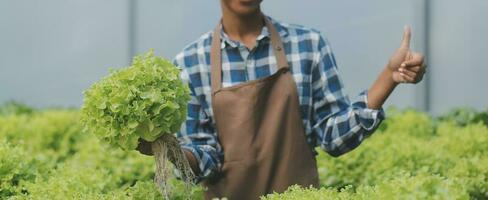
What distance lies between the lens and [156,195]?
3627 millimetres

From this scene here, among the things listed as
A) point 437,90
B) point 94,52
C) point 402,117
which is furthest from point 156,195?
point 94,52

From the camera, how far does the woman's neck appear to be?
158 inches

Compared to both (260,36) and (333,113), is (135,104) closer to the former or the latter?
(260,36)

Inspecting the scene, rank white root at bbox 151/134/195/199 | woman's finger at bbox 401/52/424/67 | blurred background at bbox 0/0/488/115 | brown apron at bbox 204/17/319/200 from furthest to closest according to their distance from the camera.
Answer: blurred background at bbox 0/0/488/115 → brown apron at bbox 204/17/319/200 → woman's finger at bbox 401/52/424/67 → white root at bbox 151/134/195/199

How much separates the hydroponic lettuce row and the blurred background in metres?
1.22

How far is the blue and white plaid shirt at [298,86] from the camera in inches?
157

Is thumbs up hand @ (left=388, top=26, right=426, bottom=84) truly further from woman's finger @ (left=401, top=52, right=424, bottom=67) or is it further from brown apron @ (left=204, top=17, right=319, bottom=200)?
brown apron @ (left=204, top=17, right=319, bottom=200)

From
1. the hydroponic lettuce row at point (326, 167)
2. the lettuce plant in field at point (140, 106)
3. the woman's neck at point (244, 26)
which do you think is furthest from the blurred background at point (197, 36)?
the lettuce plant in field at point (140, 106)

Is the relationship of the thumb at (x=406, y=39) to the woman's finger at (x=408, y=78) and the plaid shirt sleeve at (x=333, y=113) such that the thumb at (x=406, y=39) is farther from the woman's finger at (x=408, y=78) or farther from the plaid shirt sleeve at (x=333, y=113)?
the plaid shirt sleeve at (x=333, y=113)

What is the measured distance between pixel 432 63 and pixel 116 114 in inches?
271

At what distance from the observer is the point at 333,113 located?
4.01 metres

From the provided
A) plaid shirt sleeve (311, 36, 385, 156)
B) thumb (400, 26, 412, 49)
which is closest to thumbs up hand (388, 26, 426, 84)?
thumb (400, 26, 412, 49)

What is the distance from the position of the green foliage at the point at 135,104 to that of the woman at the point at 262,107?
486mm

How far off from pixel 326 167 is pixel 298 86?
1576 millimetres
